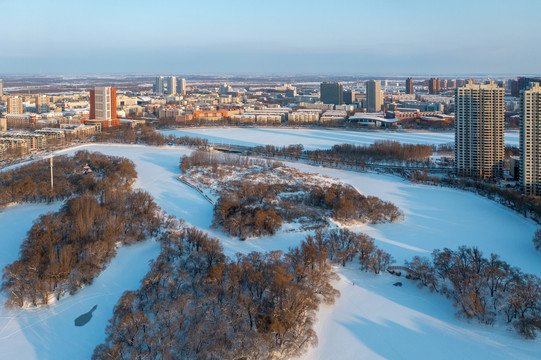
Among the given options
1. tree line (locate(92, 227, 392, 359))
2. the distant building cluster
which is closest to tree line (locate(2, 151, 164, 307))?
tree line (locate(92, 227, 392, 359))

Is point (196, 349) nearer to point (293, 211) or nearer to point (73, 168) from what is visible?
point (293, 211)

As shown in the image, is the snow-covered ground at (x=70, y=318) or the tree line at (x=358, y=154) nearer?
the snow-covered ground at (x=70, y=318)

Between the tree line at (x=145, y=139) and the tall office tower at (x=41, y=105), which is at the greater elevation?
the tall office tower at (x=41, y=105)

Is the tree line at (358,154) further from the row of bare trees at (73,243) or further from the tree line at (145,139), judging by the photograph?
the row of bare trees at (73,243)

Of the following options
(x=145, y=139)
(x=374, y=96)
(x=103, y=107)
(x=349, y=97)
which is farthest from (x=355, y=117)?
(x=103, y=107)

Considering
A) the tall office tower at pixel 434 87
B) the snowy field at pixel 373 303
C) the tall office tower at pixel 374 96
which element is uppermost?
the tall office tower at pixel 434 87

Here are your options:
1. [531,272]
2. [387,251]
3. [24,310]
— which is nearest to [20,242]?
[24,310]

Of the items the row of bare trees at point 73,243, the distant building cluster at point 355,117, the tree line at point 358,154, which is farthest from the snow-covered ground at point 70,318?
the distant building cluster at point 355,117
